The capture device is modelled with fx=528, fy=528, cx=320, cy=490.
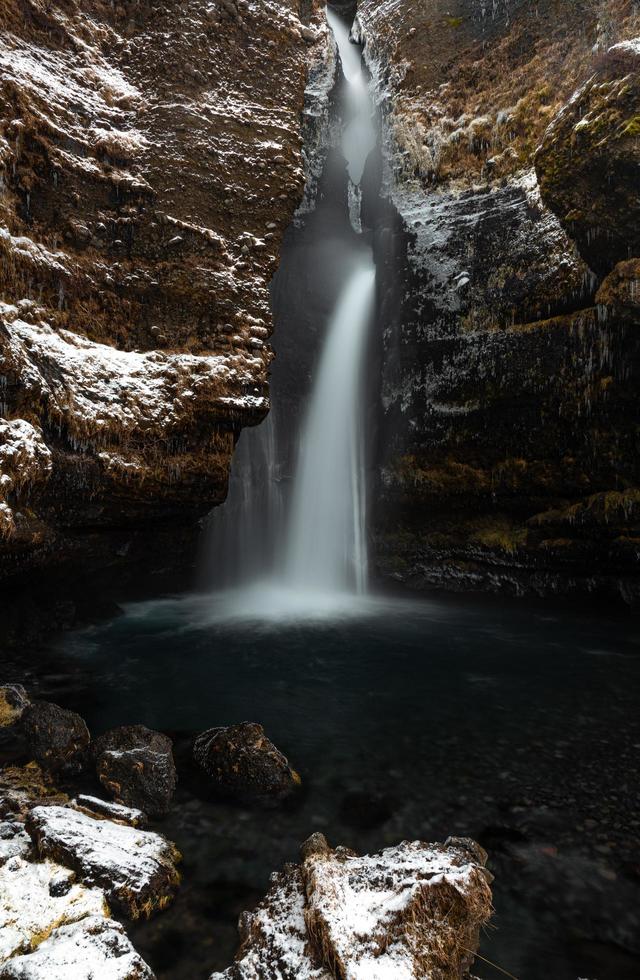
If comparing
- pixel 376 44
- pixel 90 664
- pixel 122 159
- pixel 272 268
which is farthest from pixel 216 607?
pixel 376 44

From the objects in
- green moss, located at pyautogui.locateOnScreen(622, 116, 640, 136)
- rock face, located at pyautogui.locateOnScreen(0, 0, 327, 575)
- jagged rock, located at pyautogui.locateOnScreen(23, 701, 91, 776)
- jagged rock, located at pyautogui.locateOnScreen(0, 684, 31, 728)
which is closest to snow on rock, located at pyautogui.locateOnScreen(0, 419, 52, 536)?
rock face, located at pyautogui.locateOnScreen(0, 0, 327, 575)

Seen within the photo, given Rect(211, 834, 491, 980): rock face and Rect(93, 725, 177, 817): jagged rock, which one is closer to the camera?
Rect(211, 834, 491, 980): rock face

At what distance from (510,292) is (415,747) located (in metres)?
10.7

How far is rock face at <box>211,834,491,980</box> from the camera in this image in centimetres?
296

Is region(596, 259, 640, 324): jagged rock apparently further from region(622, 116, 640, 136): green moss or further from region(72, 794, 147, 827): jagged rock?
region(72, 794, 147, 827): jagged rock

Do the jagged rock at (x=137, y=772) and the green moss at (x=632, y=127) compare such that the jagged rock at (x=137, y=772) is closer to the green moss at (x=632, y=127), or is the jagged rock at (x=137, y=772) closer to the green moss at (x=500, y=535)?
the green moss at (x=500, y=535)

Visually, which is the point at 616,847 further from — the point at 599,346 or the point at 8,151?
the point at 8,151

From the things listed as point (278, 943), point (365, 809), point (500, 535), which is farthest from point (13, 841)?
point (500, 535)

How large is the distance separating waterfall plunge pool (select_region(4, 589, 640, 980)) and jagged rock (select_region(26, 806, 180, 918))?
16 centimetres

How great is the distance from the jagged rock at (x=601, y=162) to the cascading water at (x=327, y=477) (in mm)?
7331

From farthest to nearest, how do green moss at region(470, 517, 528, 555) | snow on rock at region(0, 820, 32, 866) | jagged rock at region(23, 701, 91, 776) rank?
green moss at region(470, 517, 528, 555) < jagged rock at region(23, 701, 91, 776) < snow on rock at region(0, 820, 32, 866)

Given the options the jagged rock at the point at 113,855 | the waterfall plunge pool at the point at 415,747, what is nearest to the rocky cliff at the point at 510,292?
the waterfall plunge pool at the point at 415,747

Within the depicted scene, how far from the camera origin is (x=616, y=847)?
444cm

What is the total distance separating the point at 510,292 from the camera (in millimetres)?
12672
